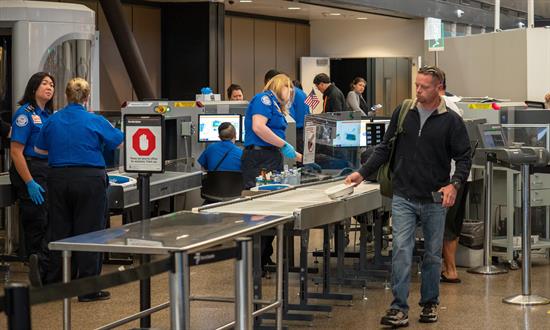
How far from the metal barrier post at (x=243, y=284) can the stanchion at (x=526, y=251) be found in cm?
332

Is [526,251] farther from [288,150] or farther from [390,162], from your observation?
[288,150]

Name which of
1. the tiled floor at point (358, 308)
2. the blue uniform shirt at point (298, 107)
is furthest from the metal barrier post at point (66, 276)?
the blue uniform shirt at point (298, 107)

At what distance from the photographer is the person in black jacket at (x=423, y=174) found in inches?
259

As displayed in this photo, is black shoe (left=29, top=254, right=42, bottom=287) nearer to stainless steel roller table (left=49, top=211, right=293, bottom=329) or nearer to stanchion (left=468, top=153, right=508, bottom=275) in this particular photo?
stainless steel roller table (left=49, top=211, right=293, bottom=329)

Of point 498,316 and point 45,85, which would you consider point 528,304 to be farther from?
point 45,85

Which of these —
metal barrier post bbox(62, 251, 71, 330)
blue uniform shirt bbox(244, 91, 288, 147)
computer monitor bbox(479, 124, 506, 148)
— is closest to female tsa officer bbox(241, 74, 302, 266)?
blue uniform shirt bbox(244, 91, 288, 147)

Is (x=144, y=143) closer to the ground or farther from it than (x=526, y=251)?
farther from it

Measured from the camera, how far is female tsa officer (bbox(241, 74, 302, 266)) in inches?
336

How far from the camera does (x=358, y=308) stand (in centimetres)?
742

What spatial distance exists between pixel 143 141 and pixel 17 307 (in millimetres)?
2575

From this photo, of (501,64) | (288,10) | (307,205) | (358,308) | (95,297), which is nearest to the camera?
(307,205)

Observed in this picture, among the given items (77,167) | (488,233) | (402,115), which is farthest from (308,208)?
(488,233)

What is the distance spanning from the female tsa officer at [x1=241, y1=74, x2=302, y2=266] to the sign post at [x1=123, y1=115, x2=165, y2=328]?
280 cm

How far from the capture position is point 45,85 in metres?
7.96
